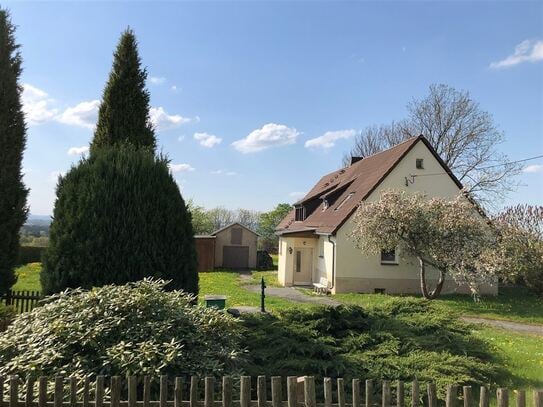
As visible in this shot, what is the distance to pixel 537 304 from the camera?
18812mm

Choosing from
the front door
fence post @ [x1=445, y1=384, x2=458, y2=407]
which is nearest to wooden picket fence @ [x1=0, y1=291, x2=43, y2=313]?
fence post @ [x1=445, y1=384, x2=458, y2=407]

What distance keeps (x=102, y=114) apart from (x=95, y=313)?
263 inches

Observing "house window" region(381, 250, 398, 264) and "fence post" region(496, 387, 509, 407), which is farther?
"house window" region(381, 250, 398, 264)

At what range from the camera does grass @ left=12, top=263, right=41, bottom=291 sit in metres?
18.8

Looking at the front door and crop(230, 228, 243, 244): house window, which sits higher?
crop(230, 228, 243, 244): house window

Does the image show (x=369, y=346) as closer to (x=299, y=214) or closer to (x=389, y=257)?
(x=389, y=257)

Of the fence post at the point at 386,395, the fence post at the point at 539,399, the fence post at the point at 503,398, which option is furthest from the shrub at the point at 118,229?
the fence post at the point at 539,399

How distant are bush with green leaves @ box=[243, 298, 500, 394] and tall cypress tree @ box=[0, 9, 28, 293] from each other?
240 inches

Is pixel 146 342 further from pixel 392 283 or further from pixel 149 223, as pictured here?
pixel 392 283

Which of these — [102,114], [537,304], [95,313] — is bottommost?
[537,304]

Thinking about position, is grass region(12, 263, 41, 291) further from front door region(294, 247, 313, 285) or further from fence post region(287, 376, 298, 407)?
fence post region(287, 376, 298, 407)

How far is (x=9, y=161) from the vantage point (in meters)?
10.0

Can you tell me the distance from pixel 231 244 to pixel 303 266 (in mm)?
11050

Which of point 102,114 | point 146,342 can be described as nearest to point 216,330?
point 146,342
